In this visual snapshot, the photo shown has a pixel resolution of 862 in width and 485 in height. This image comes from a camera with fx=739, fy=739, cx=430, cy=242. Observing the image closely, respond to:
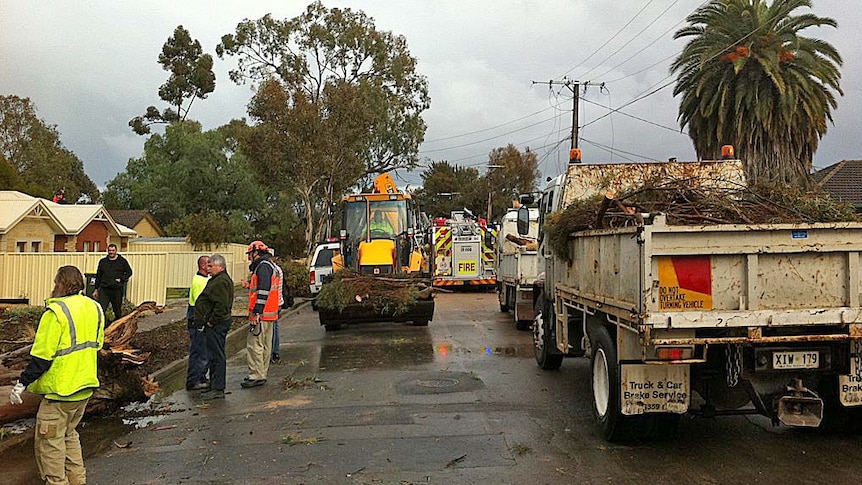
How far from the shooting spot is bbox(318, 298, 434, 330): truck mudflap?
15.1 metres

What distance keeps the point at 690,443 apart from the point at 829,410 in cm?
137

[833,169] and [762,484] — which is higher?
[833,169]

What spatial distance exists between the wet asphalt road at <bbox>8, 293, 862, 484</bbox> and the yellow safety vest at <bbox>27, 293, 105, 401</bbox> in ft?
3.92

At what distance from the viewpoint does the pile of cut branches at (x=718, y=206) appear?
20.6 feet

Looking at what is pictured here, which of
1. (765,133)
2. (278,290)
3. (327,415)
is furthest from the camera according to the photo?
(765,133)

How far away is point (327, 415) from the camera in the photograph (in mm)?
8250

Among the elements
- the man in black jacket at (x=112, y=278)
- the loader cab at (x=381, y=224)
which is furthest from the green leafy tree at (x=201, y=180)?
the man in black jacket at (x=112, y=278)

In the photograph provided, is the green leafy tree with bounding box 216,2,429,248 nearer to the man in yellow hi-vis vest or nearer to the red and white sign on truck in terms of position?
the red and white sign on truck

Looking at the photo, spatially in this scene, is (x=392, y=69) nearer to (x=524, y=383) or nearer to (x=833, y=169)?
(x=833, y=169)

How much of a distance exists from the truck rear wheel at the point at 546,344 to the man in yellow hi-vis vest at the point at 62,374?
20.6ft

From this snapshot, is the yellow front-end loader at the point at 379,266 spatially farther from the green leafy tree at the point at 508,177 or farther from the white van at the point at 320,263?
the green leafy tree at the point at 508,177

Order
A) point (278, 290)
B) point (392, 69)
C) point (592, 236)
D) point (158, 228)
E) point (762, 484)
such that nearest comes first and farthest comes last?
point (762, 484) → point (592, 236) → point (278, 290) → point (392, 69) → point (158, 228)

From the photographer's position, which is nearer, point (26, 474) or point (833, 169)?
point (26, 474)

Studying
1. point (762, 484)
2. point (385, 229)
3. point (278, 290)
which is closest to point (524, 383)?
point (278, 290)
